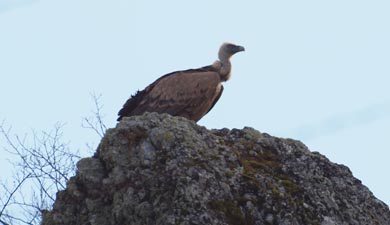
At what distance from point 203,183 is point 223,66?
22.9 ft

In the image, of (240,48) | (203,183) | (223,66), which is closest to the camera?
(203,183)

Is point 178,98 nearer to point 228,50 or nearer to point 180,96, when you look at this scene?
point 180,96

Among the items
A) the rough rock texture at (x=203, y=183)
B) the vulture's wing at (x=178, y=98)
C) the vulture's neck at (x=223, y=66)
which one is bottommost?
the rough rock texture at (x=203, y=183)

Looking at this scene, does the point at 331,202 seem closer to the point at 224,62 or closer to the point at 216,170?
the point at 216,170

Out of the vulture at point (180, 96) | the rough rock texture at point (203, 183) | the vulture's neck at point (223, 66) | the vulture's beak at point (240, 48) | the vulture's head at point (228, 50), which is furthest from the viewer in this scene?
the vulture's beak at point (240, 48)

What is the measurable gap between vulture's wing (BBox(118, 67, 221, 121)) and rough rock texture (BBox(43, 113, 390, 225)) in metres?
4.66

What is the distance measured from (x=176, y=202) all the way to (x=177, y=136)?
2.84 feet

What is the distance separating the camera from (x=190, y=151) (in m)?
8.12

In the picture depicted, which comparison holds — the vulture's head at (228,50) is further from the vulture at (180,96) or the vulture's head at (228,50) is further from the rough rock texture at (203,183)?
the rough rock texture at (203,183)

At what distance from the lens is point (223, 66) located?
48.0 ft

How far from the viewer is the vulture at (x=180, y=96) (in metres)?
13.4

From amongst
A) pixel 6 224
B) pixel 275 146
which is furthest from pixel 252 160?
pixel 6 224

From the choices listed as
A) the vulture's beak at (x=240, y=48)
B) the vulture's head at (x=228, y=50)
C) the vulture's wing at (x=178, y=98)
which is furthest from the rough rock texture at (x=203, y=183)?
the vulture's beak at (x=240, y=48)

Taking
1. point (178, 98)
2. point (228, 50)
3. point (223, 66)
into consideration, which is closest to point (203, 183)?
point (178, 98)
